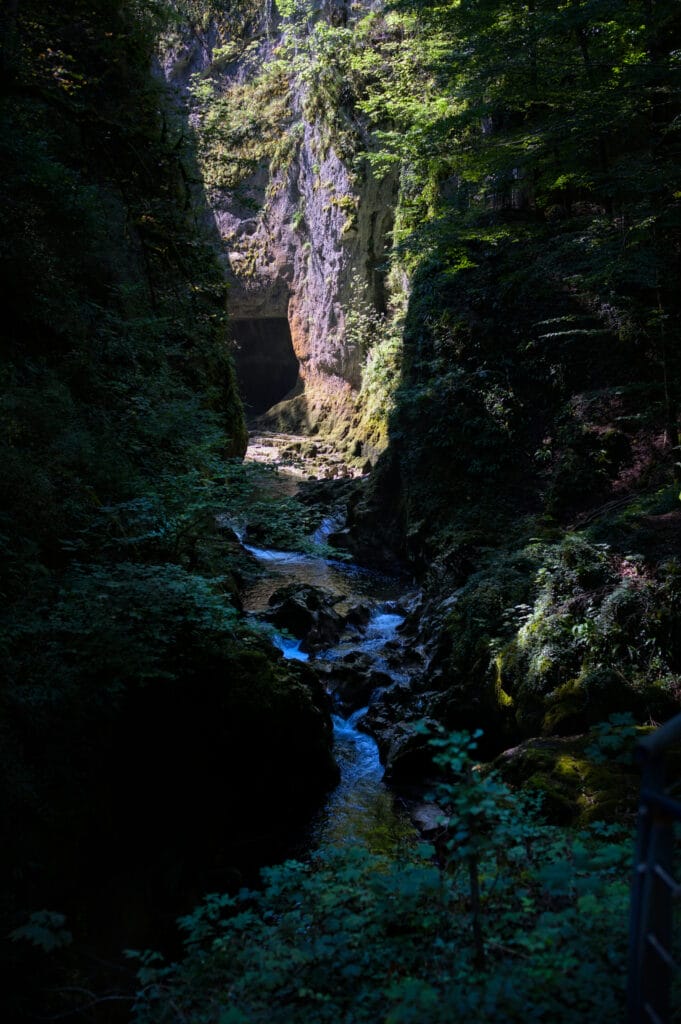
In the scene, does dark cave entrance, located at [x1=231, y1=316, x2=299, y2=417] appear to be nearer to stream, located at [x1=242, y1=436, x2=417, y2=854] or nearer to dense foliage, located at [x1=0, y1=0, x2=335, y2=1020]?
stream, located at [x1=242, y1=436, x2=417, y2=854]

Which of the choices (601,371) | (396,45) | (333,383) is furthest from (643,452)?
(333,383)

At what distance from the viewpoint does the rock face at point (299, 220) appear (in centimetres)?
2527

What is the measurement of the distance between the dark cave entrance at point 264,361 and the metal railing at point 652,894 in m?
33.6

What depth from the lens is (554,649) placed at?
23.5 feet

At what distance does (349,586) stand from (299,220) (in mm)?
21691

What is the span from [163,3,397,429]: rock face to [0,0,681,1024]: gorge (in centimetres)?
995

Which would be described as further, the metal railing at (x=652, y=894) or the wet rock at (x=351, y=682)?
the wet rock at (x=351, y=682)

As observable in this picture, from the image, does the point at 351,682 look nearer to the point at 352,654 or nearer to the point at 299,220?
the point at 352,654

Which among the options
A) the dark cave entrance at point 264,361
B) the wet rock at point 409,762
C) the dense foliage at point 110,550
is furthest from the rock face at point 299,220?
the wet rock at point 409,762

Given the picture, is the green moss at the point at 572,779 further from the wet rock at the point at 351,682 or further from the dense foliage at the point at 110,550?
the wet rock at the point at 351,682

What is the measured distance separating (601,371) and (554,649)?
5945 mm

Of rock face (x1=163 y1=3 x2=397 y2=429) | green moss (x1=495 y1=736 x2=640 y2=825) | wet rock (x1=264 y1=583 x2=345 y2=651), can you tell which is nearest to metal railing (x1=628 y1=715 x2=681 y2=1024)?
green moss (x1=495 y1=736 x2=640 y2=825)

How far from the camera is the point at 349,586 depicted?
13969mm

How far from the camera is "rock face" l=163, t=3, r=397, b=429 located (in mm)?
25266
